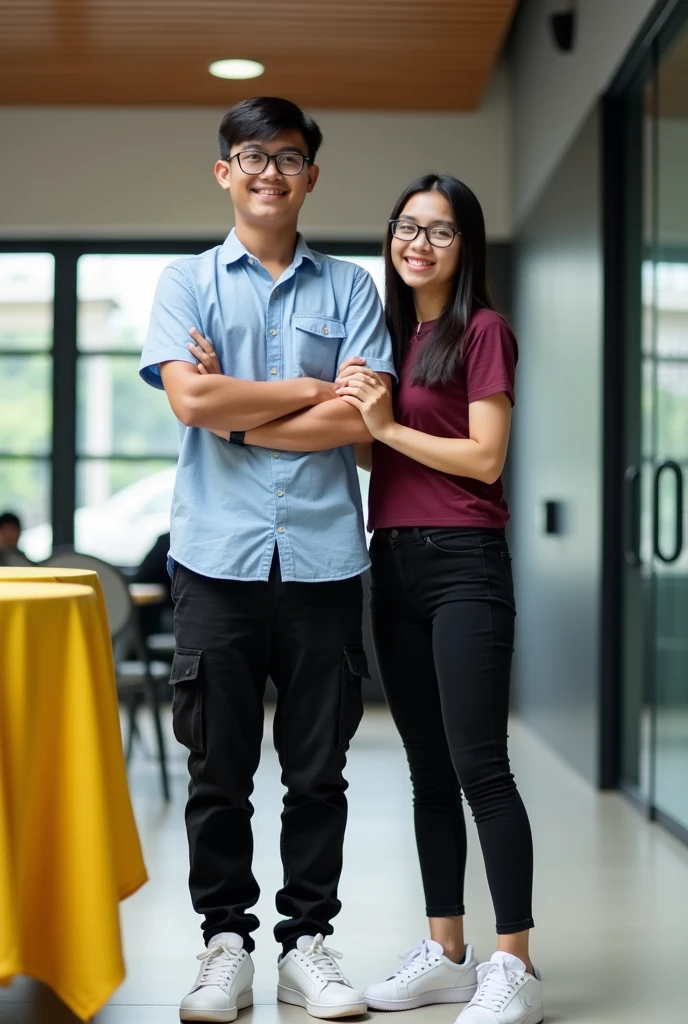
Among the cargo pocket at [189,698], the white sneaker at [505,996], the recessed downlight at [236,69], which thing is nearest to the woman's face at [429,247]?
the cargo pocket at [189,698]

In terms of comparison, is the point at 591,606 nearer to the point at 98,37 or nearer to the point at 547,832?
the point at 547,832

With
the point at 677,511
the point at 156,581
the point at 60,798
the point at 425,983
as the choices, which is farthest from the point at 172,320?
the point at 156,581

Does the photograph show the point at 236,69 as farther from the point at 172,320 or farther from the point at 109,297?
the point at 172,320

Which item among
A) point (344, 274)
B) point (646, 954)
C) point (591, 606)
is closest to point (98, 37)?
point (591, 606)

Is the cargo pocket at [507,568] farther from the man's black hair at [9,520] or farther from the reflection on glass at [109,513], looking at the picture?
the reflection on glass at [109,513]

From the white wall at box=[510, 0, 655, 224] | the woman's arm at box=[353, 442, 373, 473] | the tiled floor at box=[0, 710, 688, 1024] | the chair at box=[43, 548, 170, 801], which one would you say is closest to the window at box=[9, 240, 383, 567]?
the white wall at box=[510, 0, 655, 224]

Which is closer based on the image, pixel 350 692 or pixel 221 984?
pixel 221 984

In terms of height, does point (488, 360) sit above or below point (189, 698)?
above

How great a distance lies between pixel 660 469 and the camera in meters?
3.98

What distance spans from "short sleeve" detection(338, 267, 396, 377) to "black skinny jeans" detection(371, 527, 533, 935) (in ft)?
1.06

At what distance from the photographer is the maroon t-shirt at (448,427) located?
2.32 m

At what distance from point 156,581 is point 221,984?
Result: 15.1 feet

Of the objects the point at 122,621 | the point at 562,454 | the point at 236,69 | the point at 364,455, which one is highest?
the point at 236,69

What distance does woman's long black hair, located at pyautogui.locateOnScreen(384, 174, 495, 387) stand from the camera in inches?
92.0
